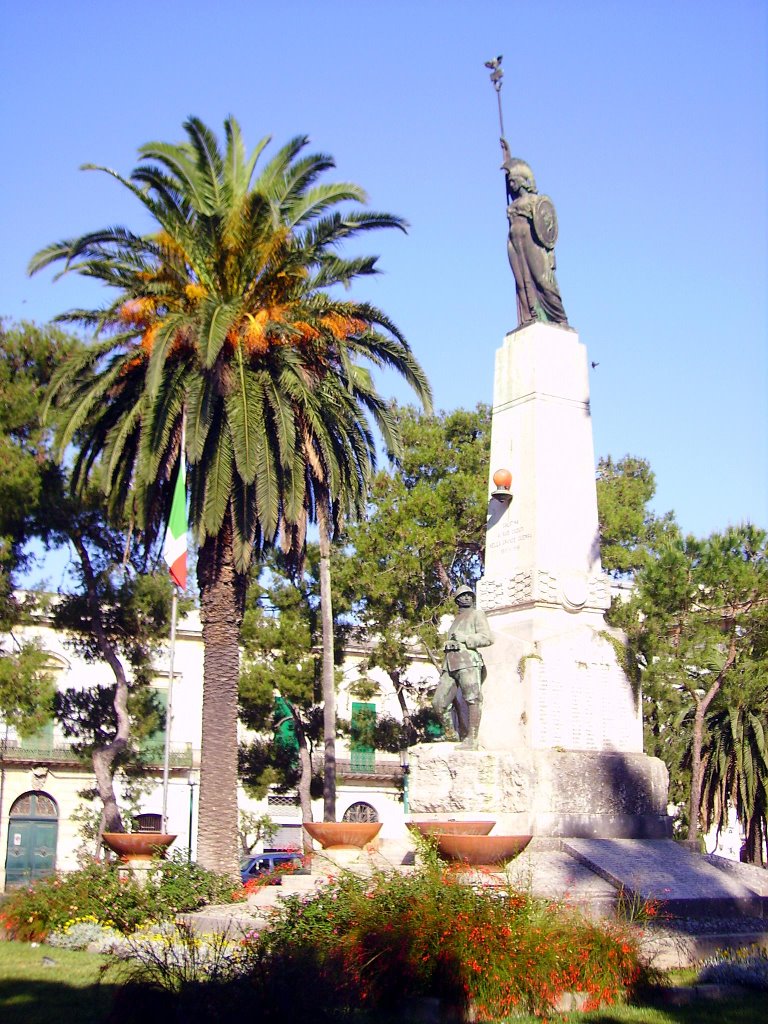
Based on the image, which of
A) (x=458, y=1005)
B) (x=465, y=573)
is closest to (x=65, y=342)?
(x=465, y=573)

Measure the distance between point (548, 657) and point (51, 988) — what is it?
19.7ft

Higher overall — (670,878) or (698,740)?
(698,740)

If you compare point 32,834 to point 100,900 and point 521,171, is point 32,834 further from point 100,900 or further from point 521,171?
point 521,171

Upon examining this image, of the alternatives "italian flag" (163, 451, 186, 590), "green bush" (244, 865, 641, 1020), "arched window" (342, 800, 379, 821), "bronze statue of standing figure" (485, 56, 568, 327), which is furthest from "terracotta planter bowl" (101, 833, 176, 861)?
"arched window" (342, 800, 379, 821)

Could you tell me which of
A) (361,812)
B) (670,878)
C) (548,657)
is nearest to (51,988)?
(670,878)

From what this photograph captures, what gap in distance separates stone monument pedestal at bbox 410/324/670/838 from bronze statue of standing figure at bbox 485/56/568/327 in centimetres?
36

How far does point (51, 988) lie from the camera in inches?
360

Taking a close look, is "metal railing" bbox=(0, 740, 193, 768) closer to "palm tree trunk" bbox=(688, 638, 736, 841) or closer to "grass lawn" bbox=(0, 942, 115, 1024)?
"palm tree trunk" bbox=(688, 638, 736, 841)

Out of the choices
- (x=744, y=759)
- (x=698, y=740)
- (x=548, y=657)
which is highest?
(x=548, y=657)

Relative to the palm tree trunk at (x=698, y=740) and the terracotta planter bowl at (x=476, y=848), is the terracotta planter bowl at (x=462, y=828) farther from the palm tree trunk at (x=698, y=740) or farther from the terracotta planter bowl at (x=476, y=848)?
the palm tree trunk at (x=698, y=740)

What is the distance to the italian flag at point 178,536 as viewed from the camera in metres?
18.0

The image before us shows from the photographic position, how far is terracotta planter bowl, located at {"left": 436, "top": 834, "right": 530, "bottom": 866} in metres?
10.3

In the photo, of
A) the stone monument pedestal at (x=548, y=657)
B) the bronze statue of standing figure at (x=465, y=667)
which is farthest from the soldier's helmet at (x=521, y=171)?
the bronze statue of standing figure at (x=465, y=667)

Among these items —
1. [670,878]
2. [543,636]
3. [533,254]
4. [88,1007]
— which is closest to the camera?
[88,1007]
